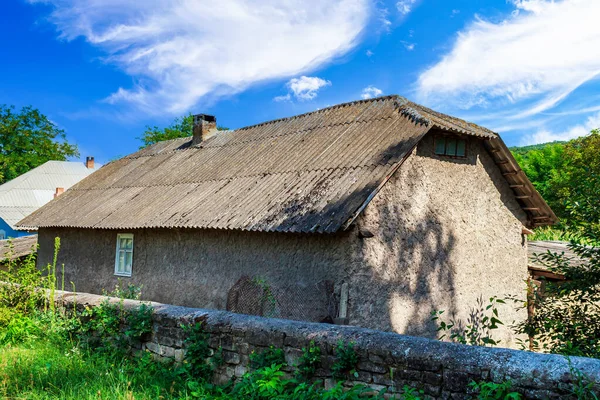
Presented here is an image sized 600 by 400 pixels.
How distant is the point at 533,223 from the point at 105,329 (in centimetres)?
1008

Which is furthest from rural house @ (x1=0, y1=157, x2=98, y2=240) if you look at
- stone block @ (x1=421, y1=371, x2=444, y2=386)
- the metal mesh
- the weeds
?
the weeds

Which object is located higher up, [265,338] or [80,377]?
[265,338]

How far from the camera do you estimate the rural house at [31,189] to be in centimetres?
3513

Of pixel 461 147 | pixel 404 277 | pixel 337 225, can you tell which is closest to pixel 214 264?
pixel 337 225

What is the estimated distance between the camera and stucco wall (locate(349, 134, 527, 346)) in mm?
9422

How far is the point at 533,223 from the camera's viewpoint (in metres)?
13.2

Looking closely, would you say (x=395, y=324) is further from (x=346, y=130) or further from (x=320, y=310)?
(x=346, y=130)

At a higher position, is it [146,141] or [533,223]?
[146,141]

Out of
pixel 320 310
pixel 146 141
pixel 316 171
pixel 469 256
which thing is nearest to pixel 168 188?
pixel 316 171

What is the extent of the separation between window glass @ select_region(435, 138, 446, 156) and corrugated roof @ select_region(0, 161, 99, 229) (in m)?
31.2

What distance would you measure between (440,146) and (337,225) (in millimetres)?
3614

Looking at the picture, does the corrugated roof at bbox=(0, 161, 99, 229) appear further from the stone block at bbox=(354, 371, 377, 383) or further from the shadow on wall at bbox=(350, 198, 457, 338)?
the stone block at bbox=(354, 371, 377, 383)

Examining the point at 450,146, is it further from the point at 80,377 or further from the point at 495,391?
the point at 80,377

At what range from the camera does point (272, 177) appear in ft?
39.0
